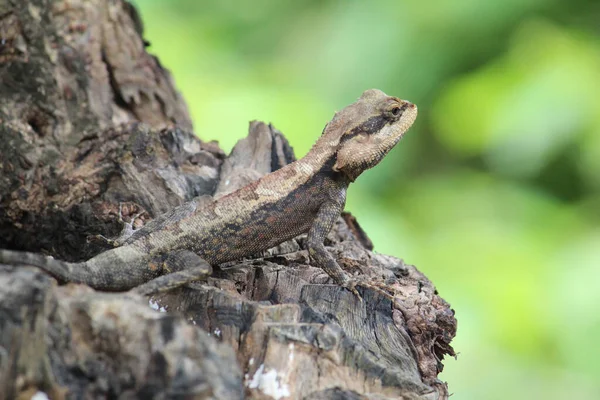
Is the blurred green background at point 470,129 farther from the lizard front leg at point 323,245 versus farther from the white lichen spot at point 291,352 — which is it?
the white lichen spot at point 291,352

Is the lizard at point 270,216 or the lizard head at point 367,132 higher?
the lizard head at point 367,132

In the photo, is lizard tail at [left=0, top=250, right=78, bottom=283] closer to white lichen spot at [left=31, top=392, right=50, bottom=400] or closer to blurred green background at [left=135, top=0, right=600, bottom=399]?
white lichen spot at [left=31, top=392, right=50, bottom=400]

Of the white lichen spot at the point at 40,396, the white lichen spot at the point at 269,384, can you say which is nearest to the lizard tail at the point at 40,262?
the white lichen spot at the point at 40,396

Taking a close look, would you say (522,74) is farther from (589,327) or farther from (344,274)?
(344,274)

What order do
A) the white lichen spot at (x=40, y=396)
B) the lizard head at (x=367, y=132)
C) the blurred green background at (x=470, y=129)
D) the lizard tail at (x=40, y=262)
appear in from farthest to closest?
the blurred green background at (x=470, y=129) → the lizard head at (x=367, y=132) → the lizard tail at (x=40, y=262) → the white lichen spot at (x=40, y=396)

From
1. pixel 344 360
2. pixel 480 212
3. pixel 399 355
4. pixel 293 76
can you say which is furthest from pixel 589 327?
pixel 293 76

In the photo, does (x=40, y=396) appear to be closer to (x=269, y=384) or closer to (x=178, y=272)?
(x=269, y=384)
